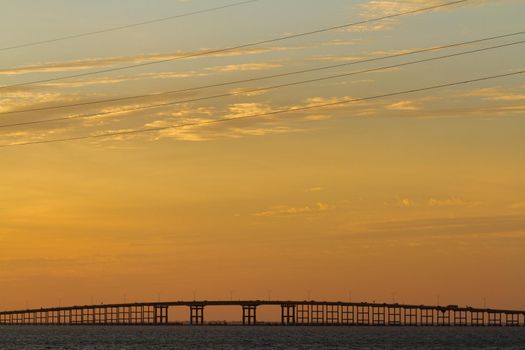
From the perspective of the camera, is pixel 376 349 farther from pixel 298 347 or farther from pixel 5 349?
pixel 5 349

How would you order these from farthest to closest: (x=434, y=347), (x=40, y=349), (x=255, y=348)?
1. (x=434, y=347)
2. (x=255, y=348)
3. (x=40, y=349)

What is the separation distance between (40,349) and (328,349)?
4060 cm

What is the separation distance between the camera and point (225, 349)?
568ft

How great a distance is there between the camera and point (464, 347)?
19200 centimetres

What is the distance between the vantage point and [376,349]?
18225cm

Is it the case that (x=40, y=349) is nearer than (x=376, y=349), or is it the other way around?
(x=40, y=349)

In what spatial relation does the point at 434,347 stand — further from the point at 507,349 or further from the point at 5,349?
the point at 5,349

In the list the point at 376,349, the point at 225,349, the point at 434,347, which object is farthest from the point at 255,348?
the point at 434,347

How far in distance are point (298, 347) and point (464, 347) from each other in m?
27.6

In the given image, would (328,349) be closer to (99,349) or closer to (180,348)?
(180,348)

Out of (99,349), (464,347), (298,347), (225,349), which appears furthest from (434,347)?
(99,349)

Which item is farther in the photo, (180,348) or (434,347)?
(434,347)

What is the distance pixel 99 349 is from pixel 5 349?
13408mm

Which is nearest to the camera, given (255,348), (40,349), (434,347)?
(40,349)
